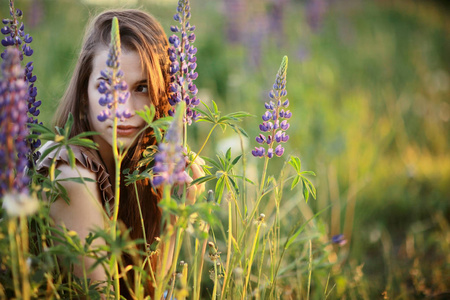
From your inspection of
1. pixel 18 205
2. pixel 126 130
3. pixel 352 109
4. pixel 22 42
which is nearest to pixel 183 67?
pixel 126 130

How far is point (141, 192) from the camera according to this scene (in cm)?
179

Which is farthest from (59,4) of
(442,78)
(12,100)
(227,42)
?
(12,100)

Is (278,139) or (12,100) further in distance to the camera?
(278,139)

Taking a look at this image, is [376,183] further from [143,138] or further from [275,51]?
[275,51]

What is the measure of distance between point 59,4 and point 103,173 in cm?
475

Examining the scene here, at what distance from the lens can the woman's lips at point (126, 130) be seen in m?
1.58

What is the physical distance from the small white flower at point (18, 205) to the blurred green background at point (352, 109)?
3.56 ft

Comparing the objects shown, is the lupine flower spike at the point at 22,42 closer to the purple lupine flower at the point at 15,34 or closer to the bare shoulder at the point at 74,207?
the purple lupine flower at the point at 15,34

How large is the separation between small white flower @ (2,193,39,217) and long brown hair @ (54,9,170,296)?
610 millimetres

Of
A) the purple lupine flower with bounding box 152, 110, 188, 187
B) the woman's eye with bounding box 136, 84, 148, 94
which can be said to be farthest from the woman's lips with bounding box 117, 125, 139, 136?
the purple lupine flower with bounding box 152, 110, 188, 187

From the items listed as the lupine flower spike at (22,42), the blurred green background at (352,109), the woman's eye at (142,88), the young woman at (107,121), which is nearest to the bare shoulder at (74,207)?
the young woman at (107,121)

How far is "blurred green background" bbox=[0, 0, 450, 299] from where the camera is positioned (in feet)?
8.97

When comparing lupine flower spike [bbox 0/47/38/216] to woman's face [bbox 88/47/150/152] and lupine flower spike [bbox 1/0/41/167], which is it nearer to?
lupine flower spike [bbox 1/0/41/167]

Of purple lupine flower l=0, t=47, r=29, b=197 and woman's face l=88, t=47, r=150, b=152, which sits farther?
woman's face l=88, t=47, r=150, b=152
